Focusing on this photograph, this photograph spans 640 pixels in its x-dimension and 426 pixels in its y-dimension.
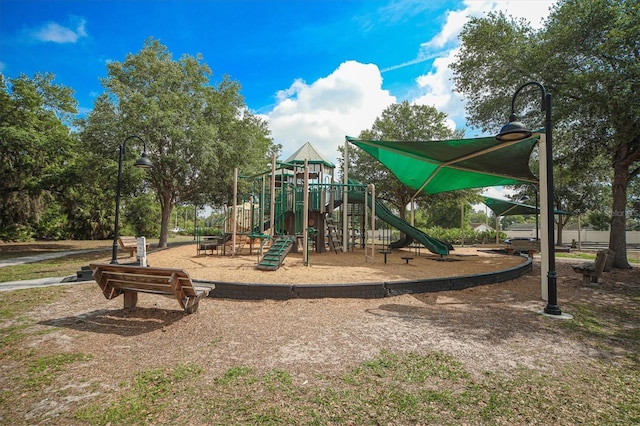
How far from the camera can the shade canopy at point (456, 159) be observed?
29.6 feet

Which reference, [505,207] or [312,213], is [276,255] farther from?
[505,207]

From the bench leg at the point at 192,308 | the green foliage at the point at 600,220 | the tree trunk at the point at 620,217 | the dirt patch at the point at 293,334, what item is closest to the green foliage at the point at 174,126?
the dirt patch at the point at 293,334

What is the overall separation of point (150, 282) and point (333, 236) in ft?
43.5

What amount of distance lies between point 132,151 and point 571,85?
18.7 meters

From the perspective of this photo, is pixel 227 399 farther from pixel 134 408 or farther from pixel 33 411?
pixel 33 411

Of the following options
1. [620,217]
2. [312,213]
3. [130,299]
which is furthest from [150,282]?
[620,217]

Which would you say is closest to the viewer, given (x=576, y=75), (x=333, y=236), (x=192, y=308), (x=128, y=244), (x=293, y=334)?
(x=293, y=334)

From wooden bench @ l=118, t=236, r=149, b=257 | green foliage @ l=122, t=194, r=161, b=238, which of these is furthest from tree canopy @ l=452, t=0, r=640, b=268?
green foliage @ l=122, t=194, r=161, b=238

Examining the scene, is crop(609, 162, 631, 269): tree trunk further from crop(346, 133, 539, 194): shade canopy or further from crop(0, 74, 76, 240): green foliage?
crop(0, 74, 76, 240): green foliage

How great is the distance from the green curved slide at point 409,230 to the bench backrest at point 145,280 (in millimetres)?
11441

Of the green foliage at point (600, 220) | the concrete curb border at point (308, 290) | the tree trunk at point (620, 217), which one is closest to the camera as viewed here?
the concrete curb border at point (308, 290)

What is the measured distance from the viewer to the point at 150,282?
4887 mm

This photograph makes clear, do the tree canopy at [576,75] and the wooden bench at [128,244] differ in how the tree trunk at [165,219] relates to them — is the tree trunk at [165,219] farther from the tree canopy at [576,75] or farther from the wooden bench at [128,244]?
the tree canopy at [576,75]

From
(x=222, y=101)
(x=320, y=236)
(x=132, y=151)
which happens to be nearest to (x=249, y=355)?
(x=320, y=236)
